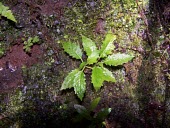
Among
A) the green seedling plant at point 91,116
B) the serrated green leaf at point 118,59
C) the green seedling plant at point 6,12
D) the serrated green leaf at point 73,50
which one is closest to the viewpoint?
the green seedling plant at point 91,116

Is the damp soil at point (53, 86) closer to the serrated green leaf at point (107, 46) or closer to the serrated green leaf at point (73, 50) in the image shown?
the serrated green leaf at point (73, 50)

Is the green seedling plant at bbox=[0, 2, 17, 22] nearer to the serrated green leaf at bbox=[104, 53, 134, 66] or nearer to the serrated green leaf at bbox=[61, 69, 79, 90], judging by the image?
the serrated green leaf at bbox=[61, 69, 79, 90]

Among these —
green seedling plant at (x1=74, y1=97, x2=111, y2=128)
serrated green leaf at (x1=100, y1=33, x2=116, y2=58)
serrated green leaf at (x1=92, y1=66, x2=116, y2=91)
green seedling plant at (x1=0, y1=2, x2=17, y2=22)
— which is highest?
green seedling plant at (x1=0, y1=2, x2=17, y2=22)

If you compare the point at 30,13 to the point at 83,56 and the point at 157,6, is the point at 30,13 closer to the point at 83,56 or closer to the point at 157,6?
the point at 83,56

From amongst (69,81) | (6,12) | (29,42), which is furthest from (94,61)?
(6,12)

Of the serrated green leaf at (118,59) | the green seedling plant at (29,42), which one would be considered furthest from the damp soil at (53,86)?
the serrated green leaf at (118,59)

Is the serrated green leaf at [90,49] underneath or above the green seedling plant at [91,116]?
above

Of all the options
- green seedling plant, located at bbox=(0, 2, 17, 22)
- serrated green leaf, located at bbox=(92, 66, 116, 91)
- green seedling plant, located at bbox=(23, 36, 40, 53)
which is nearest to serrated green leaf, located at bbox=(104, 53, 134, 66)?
serrated green leaf, located at bbox=(92, 66, 116, 91)
